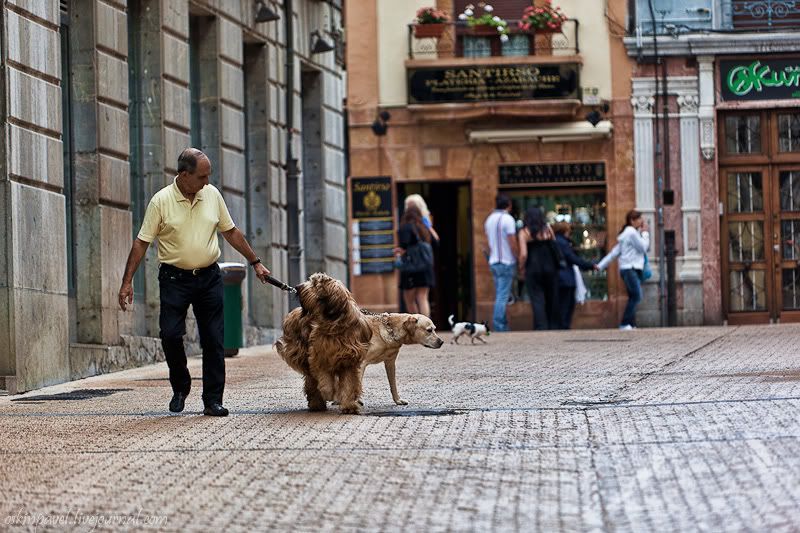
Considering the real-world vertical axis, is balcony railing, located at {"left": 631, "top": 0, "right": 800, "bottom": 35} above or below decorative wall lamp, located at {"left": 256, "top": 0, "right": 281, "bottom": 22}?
above

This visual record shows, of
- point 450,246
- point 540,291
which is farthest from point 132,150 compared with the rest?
point 450,246

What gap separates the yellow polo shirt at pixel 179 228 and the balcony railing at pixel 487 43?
19729mm

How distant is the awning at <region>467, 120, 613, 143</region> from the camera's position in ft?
99.4

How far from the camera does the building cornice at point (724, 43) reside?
30.6m

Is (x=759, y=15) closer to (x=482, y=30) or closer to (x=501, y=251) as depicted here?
(x=482, y=30)

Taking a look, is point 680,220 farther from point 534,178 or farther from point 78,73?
point 78,73

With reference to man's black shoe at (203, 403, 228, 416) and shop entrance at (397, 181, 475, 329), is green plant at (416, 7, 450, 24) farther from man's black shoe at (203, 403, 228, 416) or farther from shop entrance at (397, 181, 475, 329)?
man's black shoe at (203, 403, 228, 416)

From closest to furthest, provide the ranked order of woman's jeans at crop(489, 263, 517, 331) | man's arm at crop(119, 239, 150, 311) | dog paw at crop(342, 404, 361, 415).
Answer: dog paw at crop(342, 404, 361, 415) → man's arm at crop(119, 239, 150, 311) → woman's jeans at crop(489, 263, 517, 331)

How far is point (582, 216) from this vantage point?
30.4m

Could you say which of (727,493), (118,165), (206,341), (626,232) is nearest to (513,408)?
(206,341)

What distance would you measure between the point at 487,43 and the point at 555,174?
2537 millimetres

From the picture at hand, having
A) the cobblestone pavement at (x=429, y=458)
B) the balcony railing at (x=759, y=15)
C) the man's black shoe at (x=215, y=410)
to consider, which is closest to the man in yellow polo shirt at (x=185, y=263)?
the man's black shoe at (x=215, y=410)

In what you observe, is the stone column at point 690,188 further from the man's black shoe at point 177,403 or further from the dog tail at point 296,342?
the dog tail at point 296,342

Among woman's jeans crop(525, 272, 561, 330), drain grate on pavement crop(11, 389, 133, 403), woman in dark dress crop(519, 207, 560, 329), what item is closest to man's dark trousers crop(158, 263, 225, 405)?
drain grate on pavement crop(11, 389, 133, 403)
